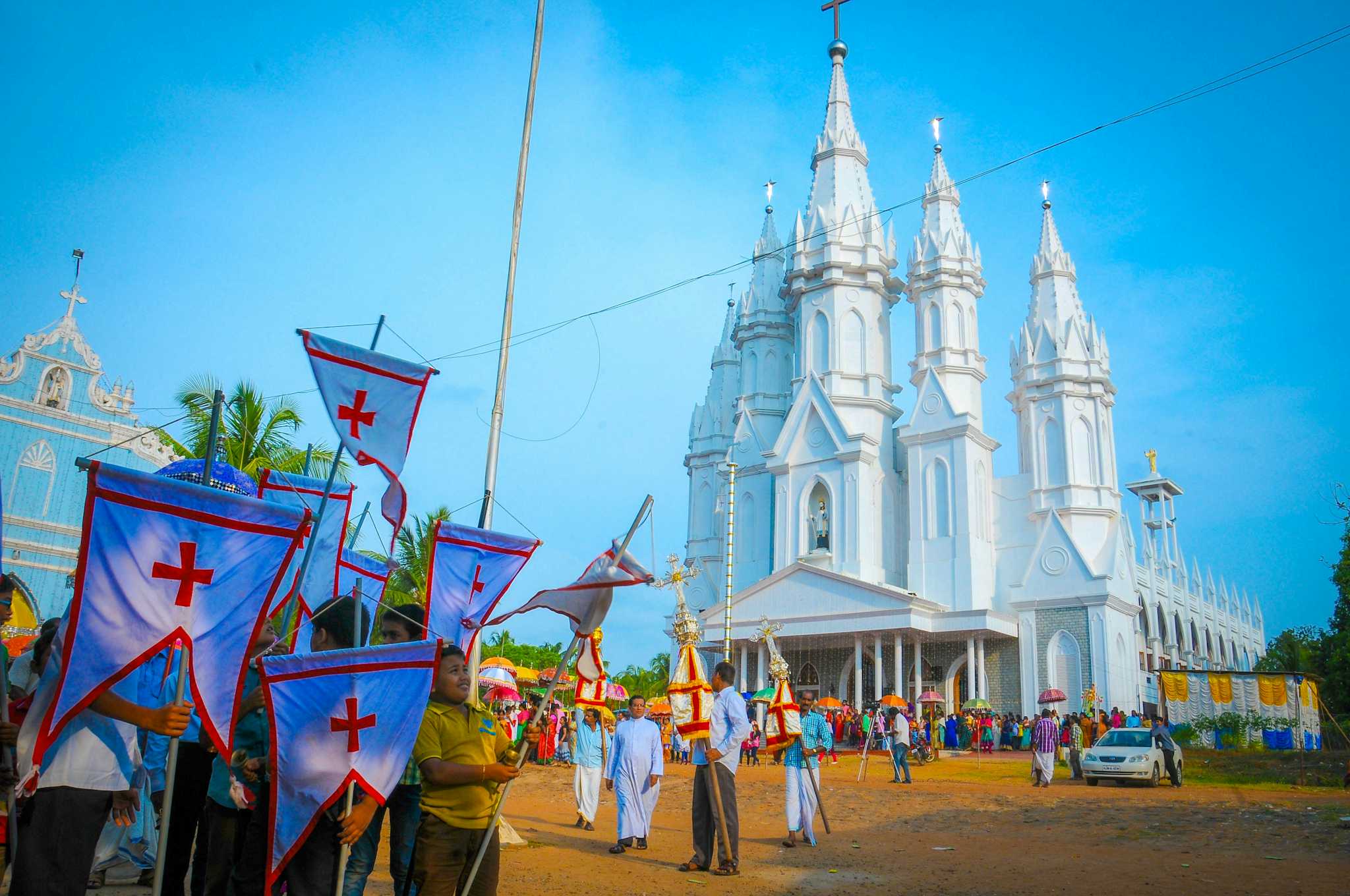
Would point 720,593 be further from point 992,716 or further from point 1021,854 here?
point 1021,854

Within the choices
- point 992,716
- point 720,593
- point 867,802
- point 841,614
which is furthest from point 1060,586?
point 867,802

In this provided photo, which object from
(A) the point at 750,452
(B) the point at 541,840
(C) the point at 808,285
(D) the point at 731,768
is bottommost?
(B) the point at 541,840

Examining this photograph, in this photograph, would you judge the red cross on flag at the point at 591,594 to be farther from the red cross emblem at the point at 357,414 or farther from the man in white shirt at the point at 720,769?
the man in white shirt at the point at 720,769

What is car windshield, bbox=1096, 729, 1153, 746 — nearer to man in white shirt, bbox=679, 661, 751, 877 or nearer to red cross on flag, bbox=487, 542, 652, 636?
man in white shirt, bbox=679, 661, 751, 877

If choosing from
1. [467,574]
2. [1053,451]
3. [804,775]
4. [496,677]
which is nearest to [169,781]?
[467,574]

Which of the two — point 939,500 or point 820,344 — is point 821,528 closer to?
point 939,500

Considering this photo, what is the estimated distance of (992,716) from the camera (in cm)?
3180

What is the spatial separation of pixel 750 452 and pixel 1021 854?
32.3m

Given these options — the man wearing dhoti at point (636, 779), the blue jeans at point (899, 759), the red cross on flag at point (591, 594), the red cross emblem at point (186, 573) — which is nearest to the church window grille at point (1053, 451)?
the blue jeans at point (899, 759)

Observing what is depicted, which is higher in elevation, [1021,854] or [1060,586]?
[1060,586]

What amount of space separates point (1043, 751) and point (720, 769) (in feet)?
39.8

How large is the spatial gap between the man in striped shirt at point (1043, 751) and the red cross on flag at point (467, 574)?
47.9ft

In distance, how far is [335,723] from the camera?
4.68 meters

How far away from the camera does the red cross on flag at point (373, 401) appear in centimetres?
637
